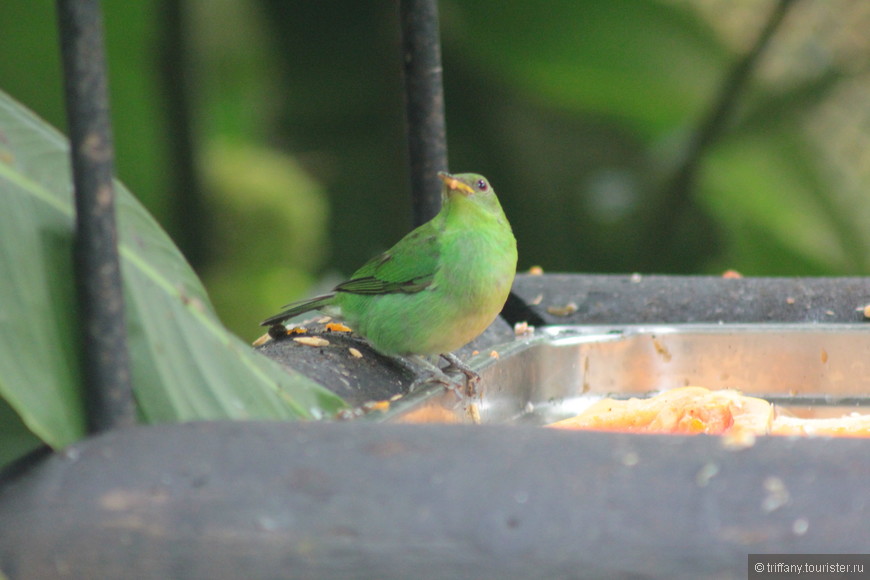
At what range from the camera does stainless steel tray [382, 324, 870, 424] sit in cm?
233

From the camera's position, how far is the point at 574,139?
4.73 metres

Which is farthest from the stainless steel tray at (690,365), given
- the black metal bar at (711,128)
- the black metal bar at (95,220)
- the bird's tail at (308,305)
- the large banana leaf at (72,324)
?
the black metal bar at (711,128)

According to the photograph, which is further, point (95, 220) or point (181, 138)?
point (181, 138)

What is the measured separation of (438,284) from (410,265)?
0.09 m

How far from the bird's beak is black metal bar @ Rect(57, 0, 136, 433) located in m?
1.40

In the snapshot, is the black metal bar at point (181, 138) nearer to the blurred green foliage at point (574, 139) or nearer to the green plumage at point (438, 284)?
the blurred green foliage at point (574, 139)

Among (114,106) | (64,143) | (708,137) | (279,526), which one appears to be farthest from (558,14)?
(279,526)

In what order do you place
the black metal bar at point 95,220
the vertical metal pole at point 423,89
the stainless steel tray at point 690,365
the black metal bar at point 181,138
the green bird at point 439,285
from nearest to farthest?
the black metal bar at point 95,220, the vertical metal pole at point 423,89, the stainless steel tray at point 690,365, the green bird at point 439,285, the black metal bar at point 181,138

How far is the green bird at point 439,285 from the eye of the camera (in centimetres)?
259

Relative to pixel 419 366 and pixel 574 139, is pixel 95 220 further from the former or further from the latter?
A: pixel 574 139

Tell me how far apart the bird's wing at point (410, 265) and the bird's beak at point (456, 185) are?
0.12 metres

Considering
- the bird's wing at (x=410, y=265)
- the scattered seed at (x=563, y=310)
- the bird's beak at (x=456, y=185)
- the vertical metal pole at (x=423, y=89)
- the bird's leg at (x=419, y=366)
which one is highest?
the vertical metal pole at (x=423, y=89)

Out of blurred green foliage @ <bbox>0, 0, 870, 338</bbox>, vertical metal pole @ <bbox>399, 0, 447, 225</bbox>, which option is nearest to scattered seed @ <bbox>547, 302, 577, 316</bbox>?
vertical metal pole @ <bbox>399, 0, 447, 225</bbox>

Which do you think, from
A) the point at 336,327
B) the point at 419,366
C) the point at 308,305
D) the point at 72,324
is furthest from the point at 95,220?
the point at 308,305
